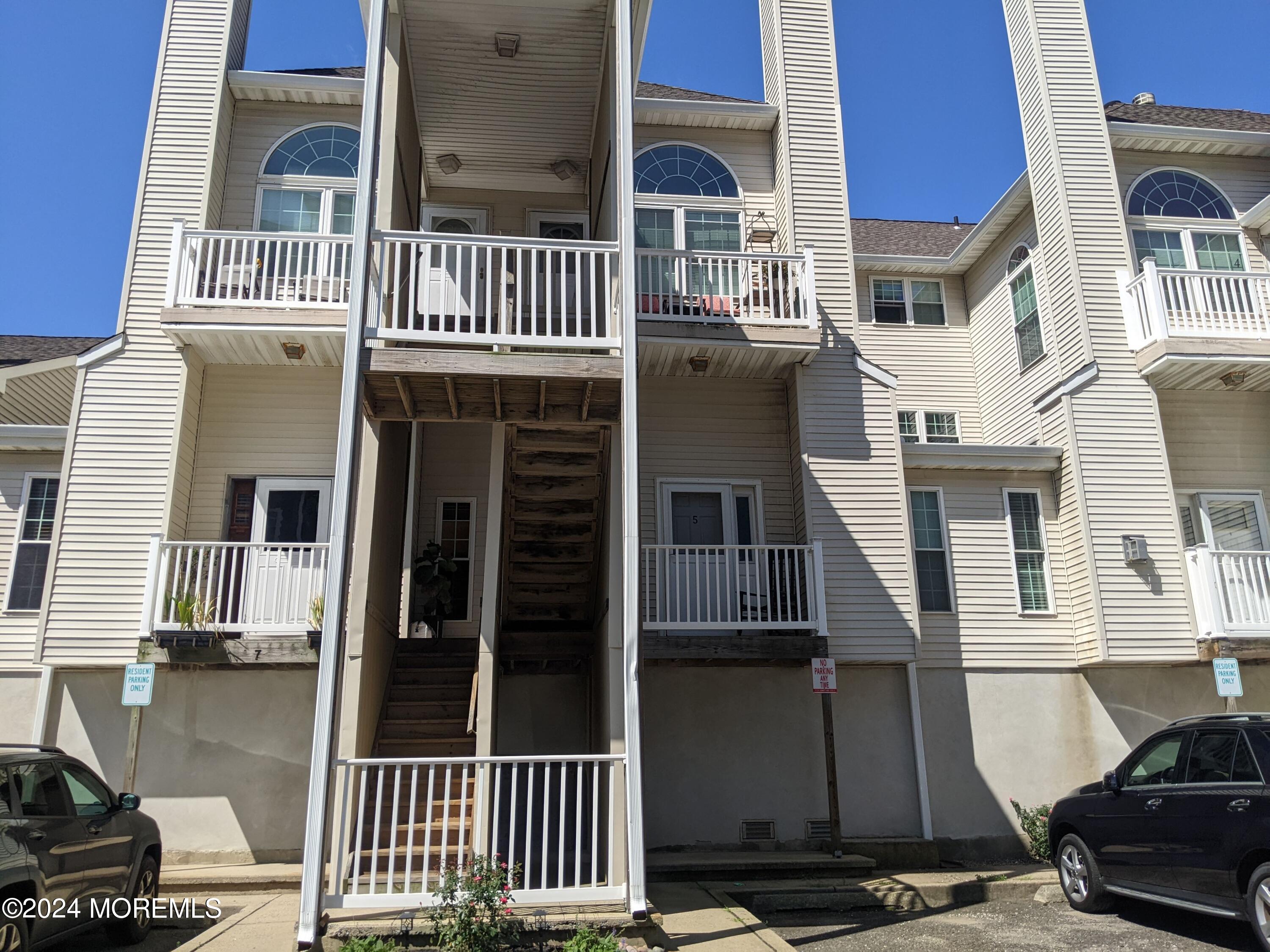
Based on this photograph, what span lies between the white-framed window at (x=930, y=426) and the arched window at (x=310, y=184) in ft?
33.9

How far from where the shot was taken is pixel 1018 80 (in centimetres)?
1647

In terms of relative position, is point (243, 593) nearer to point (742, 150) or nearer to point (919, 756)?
point (919, 756)

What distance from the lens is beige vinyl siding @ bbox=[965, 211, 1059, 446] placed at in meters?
15.2

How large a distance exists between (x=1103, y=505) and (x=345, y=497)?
10.9 metres

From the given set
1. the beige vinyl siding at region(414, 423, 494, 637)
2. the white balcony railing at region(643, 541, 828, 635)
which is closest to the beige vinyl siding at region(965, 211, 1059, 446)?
the white balcony railing at region(643, 541, 828, 635)

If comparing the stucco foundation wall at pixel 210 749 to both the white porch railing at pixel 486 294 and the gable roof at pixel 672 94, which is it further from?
the gable roof at pixel 672 94

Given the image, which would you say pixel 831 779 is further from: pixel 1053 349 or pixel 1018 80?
pixel 1018 80

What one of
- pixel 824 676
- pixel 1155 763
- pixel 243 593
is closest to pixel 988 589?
pixel 824 676

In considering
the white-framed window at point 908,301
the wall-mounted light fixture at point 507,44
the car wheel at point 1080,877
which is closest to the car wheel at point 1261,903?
the car wheel at point 1080,877

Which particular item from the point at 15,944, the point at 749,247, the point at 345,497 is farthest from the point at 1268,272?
the point at 15,944

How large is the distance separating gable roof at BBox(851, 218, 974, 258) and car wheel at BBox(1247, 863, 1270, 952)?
1276cm

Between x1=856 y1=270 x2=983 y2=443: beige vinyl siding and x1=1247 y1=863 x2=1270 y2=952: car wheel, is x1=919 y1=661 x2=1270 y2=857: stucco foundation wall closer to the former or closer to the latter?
x1=856 y1=270 x2=983 y2=443: beige vinyl siding

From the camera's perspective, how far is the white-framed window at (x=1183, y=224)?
15414 mm

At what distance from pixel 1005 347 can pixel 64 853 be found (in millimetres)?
15443
